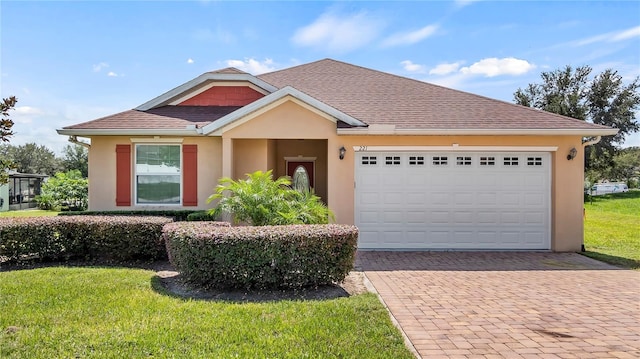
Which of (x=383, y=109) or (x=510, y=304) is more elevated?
(x=383, y=109)

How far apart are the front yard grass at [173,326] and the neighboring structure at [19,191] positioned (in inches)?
1097

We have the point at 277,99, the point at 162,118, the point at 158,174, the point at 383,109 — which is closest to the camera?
the point at 277,99

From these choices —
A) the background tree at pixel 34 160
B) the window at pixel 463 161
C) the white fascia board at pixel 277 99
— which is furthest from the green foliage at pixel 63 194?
the background tree at pixel 34 160

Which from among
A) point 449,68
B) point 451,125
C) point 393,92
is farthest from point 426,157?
point 449,68

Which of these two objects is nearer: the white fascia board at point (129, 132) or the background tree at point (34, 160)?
the white fascia board at point (129, 132)

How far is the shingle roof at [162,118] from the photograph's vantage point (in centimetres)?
1090

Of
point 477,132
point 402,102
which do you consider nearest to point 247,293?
point 477,132

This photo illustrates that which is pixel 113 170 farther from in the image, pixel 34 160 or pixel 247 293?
pixel 34 160

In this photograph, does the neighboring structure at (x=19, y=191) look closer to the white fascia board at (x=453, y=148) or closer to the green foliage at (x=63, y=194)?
the green foliage at (x=63, y=194)

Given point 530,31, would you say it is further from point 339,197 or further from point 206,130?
point 206,130

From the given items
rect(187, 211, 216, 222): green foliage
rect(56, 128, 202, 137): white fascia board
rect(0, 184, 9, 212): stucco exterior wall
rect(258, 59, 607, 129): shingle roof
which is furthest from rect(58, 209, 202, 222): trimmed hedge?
rect(0, 184, 9, 212): stucco exterior wall

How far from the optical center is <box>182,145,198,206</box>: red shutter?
11133 millimetres

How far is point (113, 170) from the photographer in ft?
36.6

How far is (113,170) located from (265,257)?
23.8 ft
